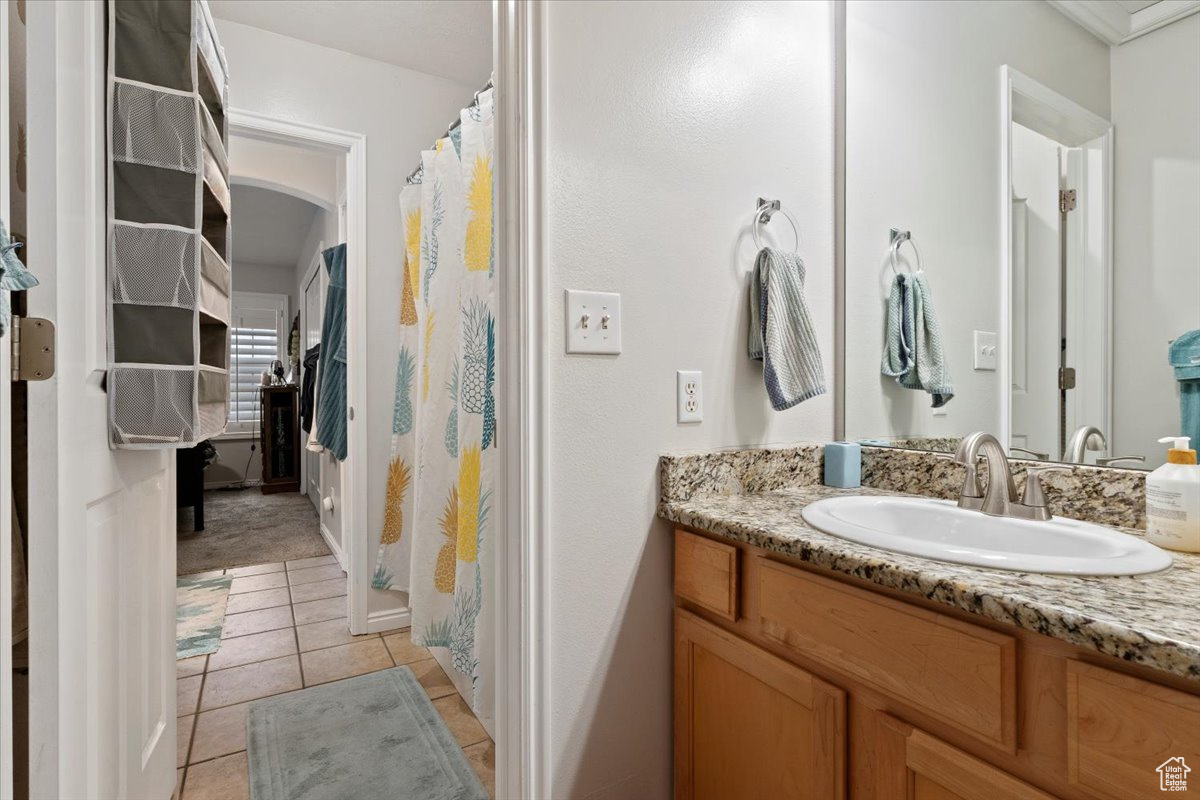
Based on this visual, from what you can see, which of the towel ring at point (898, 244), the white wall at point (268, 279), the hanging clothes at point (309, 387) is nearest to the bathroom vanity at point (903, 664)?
the towel ring at point (898, 244)

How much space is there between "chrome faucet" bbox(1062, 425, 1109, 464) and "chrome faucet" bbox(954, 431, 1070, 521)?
30 mm

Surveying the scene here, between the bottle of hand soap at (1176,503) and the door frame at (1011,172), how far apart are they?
0.66 feet

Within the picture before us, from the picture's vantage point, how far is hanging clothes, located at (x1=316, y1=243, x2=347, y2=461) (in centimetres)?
306

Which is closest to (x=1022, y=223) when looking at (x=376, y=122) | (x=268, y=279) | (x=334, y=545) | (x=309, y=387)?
(x=376, y=122)

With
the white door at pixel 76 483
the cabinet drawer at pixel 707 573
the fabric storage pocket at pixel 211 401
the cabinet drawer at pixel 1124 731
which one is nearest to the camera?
the cabinet drawer at pixel 1124 731

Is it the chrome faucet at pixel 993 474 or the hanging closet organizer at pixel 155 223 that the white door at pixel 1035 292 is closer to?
the chrome faucet at pixel 993 474

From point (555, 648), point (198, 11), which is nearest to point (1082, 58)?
point (555, 648)

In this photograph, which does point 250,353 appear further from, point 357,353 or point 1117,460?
point 1117,460

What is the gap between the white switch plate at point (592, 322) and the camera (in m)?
1.12

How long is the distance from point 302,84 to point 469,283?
140 centimetres

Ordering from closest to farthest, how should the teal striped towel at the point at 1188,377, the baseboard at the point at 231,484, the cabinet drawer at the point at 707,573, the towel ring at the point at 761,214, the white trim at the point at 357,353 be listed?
the teal striped towel at the point at 1188,377 → the cabinet drawer at the point at 707,573 → the towel ring at the point at 761,214 → the white trim at the point at 357,353 → the baseboard at the point at 231,484

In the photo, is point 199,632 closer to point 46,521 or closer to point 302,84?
point 46,521

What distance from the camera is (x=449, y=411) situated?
2074 mm

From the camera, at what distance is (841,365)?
1527mm
